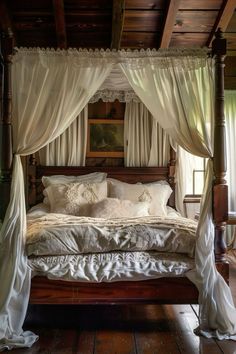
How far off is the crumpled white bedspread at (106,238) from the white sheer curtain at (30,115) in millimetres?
157

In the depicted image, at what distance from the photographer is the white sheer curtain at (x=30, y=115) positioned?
8.11 feet

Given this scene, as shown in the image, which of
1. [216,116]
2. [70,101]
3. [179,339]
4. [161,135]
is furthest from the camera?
[161,135]

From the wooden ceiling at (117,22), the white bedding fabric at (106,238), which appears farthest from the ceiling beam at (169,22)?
the white bedding fabric at (106,238)

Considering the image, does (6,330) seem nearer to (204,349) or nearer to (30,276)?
(30,276)

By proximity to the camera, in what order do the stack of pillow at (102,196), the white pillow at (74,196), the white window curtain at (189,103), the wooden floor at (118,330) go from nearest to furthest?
1. the wooden floor at (118,330)
2. the white window curtain at (189,103)
3. the stack of pillow at (102,196)
4. the white pillow at (74,196)

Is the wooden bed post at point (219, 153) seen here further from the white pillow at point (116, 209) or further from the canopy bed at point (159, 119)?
the white pillow at point (116, 209)

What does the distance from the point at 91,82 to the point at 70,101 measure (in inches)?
8.7

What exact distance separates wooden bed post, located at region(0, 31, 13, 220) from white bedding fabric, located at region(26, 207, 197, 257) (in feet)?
1.15

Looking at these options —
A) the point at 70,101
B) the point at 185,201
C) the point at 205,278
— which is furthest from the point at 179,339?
the point at 185,201

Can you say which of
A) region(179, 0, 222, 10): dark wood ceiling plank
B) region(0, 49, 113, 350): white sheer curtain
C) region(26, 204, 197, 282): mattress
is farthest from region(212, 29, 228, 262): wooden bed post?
region(179, 0, 222, 10): dark wood ceiling plank

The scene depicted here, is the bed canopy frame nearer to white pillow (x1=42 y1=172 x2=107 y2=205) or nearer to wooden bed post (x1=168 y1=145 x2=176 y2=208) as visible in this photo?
white pillow (x1=42 y1=172 x2=107 y2=205)

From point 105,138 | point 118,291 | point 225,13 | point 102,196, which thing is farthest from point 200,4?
point 118,291

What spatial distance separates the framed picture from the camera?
15.4 feet

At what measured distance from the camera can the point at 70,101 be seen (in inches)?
112
